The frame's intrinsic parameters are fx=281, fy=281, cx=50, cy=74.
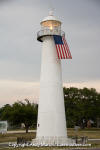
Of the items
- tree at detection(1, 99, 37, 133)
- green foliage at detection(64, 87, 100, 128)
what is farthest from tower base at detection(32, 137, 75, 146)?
green foliage at detection(64, 87, 100, 128)

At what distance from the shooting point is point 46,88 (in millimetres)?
26719

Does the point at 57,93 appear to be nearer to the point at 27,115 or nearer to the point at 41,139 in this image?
the point at 41,139

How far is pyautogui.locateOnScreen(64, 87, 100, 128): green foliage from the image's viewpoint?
6562cm

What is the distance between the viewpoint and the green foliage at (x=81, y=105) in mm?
65625

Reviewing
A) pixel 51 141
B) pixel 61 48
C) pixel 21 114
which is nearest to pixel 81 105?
pixel 21 114

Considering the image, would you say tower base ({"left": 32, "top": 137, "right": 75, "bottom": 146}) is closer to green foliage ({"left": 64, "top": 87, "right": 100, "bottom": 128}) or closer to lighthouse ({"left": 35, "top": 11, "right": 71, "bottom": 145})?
lighthouse ({"left": 35, "top": 11, "right": 71, "bottom": 145})

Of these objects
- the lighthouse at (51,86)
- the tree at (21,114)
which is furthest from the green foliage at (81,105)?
the lighthouse at (51,86)

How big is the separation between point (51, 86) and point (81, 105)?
40.7 m

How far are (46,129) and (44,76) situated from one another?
5024 millimetres

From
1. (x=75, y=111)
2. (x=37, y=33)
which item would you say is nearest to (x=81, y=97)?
(x=75, y=111)

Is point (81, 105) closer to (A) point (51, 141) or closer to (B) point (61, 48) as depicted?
(B) point (61, 48)

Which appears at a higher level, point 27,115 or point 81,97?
point 81,97

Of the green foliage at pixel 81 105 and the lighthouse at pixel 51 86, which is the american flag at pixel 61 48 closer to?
the lighthouse at pixel 51 86

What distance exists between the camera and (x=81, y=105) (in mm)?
66188
